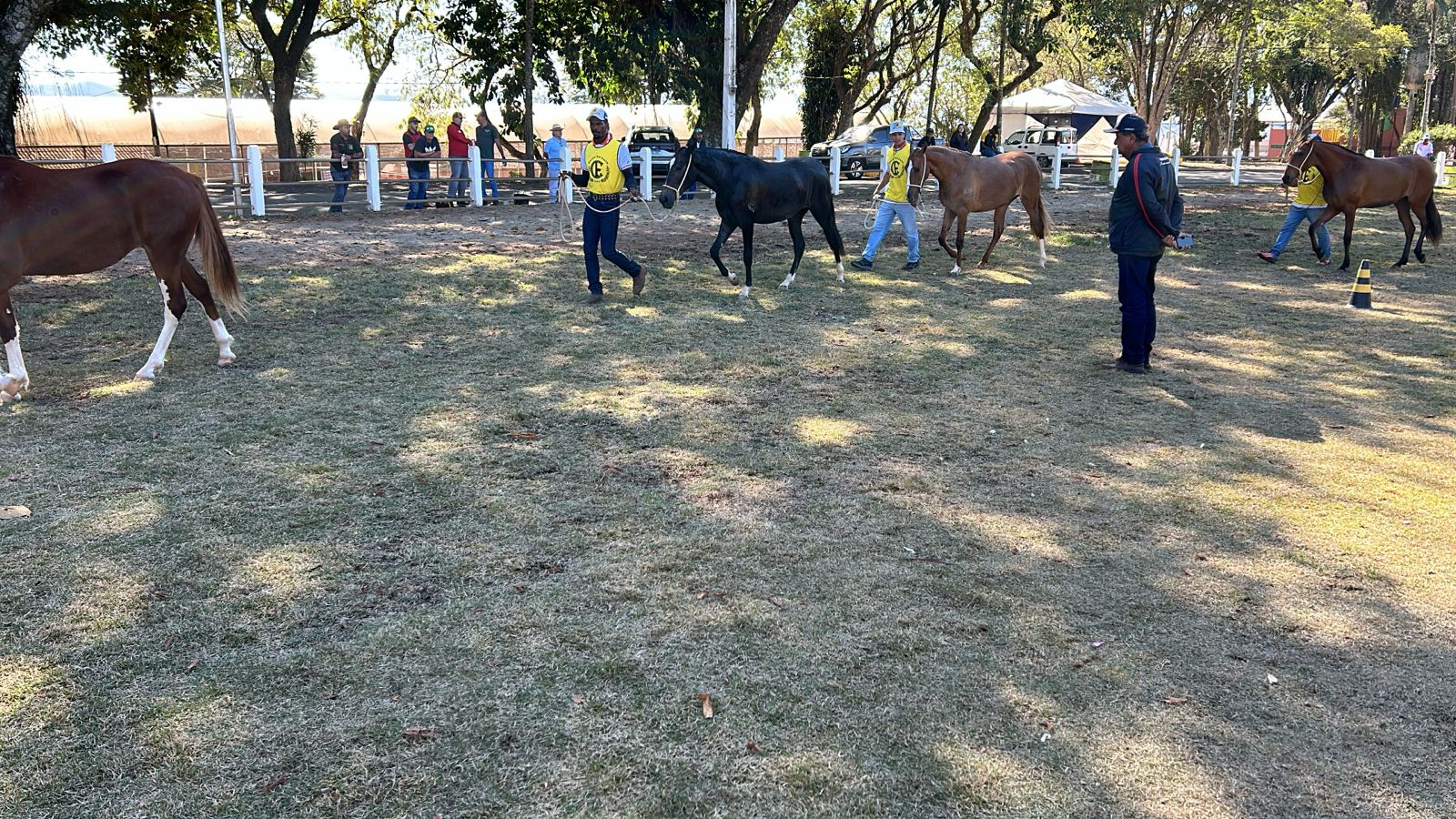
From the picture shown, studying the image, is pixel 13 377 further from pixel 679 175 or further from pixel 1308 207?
pixel 1308 207

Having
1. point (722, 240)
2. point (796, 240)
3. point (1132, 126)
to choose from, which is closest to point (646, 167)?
point (796, 240)

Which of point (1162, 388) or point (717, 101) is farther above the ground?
point (717, 101)

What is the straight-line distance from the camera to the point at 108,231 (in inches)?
310

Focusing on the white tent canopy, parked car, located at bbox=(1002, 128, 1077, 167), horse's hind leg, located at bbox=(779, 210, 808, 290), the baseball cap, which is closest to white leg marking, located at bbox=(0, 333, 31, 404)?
horse's hind leg, located at bbox=(779, 210, 808, 290)

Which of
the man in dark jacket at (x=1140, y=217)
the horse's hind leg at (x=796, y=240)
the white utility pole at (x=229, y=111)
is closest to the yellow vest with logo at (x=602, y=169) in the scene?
the horse's hind leg at (x=796, y=240)

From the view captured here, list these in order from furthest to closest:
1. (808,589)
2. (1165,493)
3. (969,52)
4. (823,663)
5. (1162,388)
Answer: (969,52) < (1162,388) < (1165,493) < (808,589) < (823,663)

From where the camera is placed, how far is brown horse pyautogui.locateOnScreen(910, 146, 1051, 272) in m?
13.2

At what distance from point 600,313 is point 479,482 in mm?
5065

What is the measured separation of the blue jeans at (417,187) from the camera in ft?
62.6

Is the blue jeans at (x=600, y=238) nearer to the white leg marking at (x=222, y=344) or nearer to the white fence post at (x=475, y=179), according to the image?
the white leg marking at (x=222, y=344)

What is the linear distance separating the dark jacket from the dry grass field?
3.51 ft

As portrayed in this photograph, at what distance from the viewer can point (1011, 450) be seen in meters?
6.57

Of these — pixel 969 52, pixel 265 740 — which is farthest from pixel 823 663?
pixel 969 52

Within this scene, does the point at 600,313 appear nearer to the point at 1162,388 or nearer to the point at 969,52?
the point at 1162,388
